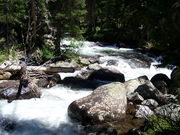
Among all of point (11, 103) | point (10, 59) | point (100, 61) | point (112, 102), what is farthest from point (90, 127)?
point (100, 61)

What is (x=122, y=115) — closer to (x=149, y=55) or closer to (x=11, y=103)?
(x=11, y=103)

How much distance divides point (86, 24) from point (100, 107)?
24.6 m

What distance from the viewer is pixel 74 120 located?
32.8ft

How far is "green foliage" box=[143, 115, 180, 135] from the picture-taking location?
6.61 metres

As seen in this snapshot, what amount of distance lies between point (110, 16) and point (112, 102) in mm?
22781

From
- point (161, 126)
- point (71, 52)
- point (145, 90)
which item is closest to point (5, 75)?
point (71, 52)

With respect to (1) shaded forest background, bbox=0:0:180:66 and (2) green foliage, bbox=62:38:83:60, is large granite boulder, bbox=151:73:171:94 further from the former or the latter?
(2) green foliage, bbox=62:38:83:60

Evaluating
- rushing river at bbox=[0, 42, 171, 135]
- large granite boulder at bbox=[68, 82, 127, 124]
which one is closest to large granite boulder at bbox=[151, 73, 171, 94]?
large granite boulder at bbox=[68, 82, 127, 124]

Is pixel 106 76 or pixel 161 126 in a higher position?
pixel 161 126

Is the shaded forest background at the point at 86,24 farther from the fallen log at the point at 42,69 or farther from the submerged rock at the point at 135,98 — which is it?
the submerged rock at the point at 135,98

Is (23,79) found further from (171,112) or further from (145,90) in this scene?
(171,112)

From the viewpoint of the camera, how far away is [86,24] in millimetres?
33812

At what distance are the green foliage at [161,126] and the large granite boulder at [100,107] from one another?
72.7 inches

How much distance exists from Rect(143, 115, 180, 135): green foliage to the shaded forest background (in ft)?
4.90
